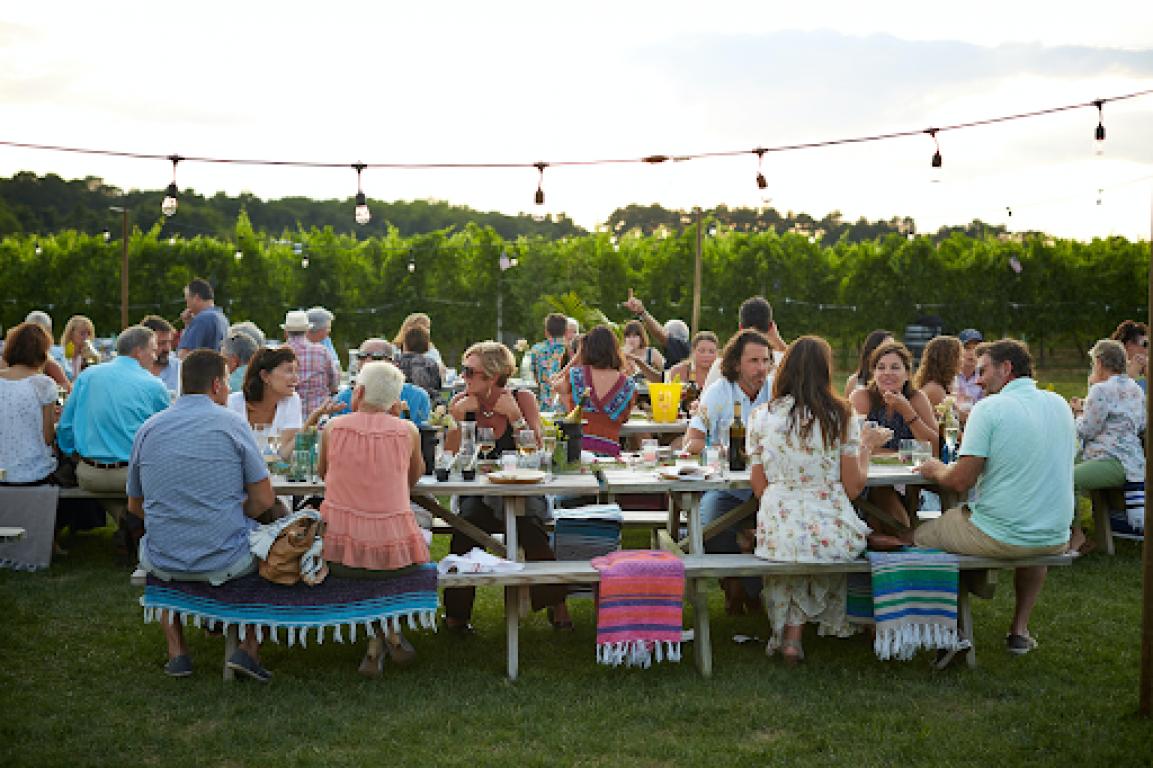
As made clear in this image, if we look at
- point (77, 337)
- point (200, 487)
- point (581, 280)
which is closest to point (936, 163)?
point (200, 487)

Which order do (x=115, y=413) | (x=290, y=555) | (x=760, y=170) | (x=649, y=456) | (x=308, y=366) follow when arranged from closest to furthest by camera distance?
(x=290, y=555)
(x=649, y=456)
(x=115, y=413)
(x=308, y=366)
(x=760, y=170)

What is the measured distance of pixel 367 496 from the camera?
4449 mm

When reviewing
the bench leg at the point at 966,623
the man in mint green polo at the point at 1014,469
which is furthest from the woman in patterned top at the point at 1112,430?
the bench leg at the point at 966,623

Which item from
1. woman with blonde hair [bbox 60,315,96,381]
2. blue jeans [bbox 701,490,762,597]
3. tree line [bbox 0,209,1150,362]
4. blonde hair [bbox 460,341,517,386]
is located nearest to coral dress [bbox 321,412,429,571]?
blonde hair [bbox 460,341,517,386]

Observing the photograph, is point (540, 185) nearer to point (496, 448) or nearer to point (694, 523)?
point (496, 448)

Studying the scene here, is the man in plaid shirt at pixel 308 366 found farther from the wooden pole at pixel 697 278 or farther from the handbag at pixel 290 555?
the wooden pole at pixel 697 278

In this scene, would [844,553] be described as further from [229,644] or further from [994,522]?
[229,644]

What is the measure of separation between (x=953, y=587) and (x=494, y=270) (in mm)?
18302

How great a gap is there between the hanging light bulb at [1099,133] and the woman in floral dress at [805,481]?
362 cm

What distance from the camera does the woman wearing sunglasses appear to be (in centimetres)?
532

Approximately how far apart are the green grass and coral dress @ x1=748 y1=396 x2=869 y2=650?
0.45 meters

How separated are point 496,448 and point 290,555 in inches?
61.3

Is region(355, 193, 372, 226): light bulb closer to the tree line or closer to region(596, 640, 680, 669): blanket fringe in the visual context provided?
region(596, 640, 680, 669): blanket fringe

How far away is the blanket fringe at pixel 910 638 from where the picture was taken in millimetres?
4668
